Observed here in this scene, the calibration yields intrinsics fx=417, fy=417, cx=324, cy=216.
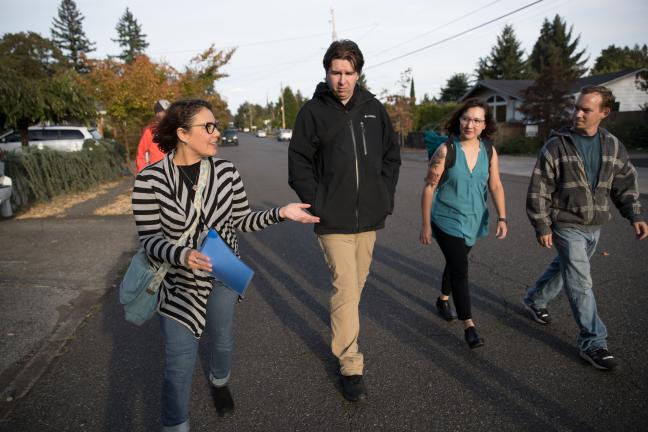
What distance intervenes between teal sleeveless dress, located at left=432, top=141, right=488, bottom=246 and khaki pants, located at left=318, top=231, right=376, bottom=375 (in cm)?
84

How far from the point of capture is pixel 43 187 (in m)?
9.59

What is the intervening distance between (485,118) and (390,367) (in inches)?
77.4

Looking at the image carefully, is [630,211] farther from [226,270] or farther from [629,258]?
[226,270]

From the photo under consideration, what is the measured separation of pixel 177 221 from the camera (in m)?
2.05

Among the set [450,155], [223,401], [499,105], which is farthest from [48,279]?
[499,105]

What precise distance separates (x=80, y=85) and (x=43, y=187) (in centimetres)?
524

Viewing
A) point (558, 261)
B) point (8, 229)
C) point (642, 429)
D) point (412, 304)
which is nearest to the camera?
point (642, 429)

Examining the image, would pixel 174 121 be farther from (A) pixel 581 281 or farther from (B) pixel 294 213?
(A) pixel 581 281

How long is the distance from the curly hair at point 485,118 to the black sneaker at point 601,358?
170 centimetres

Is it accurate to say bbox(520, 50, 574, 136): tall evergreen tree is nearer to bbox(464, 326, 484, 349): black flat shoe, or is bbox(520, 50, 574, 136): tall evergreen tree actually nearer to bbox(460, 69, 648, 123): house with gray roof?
bbox(460, 69, 648, 123): house with gray roof

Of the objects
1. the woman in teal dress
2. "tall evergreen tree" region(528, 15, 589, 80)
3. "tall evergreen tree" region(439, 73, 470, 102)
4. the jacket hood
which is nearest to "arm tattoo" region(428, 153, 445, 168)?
the woman in teal dress

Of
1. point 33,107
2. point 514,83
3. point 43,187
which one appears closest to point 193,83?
point 33,107

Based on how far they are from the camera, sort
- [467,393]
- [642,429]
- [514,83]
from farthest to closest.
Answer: [514,83] → [467,393] → [642,429]

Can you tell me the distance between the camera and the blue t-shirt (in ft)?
9.57
